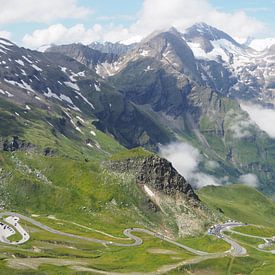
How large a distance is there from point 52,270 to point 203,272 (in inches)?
2287

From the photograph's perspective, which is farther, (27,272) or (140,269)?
(140,269)

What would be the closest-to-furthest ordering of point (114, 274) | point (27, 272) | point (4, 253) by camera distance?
1. point (27, 272)
2. point (114, 274)
3. point (4, 253)

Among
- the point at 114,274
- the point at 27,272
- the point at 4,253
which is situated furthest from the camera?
the point at 4,253

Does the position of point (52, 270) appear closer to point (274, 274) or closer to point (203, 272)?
point (203, 272)

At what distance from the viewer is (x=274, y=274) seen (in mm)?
197625

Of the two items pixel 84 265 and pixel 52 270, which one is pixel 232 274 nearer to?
pixel 84 265

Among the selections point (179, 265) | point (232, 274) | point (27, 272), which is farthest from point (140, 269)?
point (27, 272)

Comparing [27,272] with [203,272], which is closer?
[27,272]

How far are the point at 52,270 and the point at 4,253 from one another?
29.5 meters

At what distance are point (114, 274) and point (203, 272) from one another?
35510 mm

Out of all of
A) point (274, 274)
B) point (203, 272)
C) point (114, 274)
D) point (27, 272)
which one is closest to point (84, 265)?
point (114, 274)

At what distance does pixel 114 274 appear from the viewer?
606ft

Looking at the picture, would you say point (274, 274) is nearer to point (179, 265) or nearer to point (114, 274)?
point (179, 265)

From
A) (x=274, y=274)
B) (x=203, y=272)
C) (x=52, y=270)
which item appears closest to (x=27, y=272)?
(x=52, y=270)
